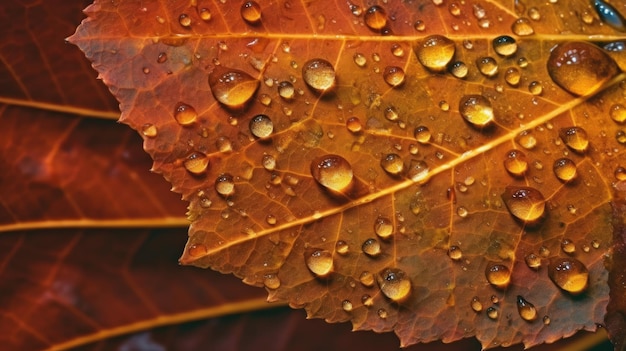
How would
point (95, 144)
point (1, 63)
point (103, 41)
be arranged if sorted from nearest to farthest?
1. point (103, 41)
2. point (1, 63)
3. point (95, 144)

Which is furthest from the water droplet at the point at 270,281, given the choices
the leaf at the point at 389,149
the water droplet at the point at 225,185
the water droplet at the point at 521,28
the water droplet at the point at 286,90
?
the water droplet at the point at 521,28

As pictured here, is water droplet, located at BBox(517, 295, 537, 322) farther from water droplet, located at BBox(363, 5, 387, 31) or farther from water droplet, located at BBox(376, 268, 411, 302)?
water droplet, located at BBox(363, 5, 387, 31)

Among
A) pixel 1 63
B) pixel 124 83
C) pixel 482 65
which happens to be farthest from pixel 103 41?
pixel 482 65

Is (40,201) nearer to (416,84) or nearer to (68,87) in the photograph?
(68,87)

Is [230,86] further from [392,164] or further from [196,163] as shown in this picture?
[392,164]

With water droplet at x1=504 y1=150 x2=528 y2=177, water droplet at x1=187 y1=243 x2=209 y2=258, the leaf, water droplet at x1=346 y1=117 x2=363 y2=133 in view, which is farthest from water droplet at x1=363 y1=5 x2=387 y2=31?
water droplet at x1=187 y1=243 x2=209 y2=258

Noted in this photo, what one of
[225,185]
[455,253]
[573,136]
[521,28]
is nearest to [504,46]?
[521,28]
